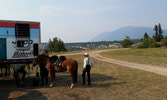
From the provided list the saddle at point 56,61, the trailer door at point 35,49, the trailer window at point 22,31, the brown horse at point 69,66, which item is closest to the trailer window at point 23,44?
the trailer window at point 22,31

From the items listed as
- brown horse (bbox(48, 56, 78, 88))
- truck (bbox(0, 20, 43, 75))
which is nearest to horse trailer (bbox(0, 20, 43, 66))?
truck (bbox(0, 20, 43, 75))

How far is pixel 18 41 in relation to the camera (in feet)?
32.3

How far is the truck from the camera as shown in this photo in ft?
31.2

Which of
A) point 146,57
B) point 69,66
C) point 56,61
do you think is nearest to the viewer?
point 69,66

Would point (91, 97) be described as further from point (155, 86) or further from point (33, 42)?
point (33, 42)

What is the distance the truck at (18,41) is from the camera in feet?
31.2

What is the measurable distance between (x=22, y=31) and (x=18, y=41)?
0.74 metres

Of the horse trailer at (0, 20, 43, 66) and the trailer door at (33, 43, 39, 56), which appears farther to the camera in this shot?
the trailer door at (33, 43, 39, 56)

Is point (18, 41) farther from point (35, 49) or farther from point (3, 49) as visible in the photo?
point (35, 49)

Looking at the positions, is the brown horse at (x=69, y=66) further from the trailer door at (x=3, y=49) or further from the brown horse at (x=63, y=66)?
the trailer door at (x=3, y=49)

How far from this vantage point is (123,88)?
29.1 ft

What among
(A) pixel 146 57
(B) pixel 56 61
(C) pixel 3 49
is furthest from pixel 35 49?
(A) pixel 146 57

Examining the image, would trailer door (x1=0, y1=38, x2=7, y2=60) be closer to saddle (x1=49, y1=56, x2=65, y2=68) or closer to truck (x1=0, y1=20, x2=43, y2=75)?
truck (x1=0, y1=20, x2=43, y2=75)

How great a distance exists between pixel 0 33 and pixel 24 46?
1.67 metres
